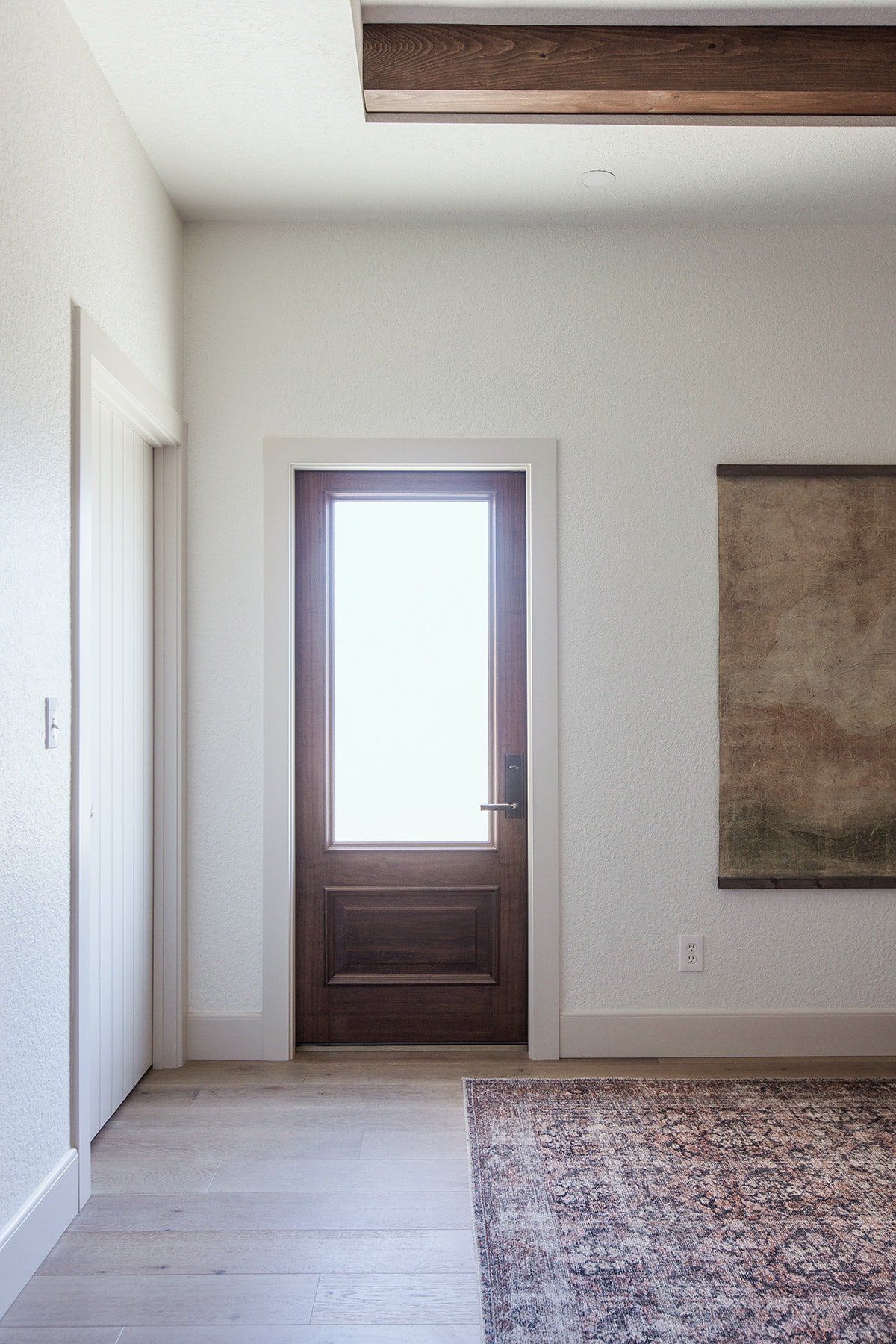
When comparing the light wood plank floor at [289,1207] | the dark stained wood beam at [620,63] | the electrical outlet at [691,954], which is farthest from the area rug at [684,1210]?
the dark stained wood beam at [620,63]

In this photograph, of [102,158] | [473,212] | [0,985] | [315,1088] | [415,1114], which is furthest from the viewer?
[473,212]

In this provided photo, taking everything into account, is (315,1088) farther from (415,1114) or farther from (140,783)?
(140,783)

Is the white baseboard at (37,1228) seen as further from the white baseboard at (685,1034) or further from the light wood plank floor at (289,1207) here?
the white baseboard at (685,1034)

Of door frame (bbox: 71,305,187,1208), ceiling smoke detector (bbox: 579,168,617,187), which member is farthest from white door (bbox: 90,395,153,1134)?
ceiling smoke detector (bbox: 579,168,617,187)

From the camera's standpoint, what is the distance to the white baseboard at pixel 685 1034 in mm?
3080

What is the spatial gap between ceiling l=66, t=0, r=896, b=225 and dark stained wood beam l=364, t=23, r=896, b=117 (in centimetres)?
4

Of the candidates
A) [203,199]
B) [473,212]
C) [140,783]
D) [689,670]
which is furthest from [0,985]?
[473,212]

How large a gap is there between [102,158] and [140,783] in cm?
172

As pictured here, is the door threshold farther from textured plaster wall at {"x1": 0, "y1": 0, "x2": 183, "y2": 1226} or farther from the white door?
textured plaster wall at {"x1": 0, "y1": 0, "x2": 183, "y2": 1226}

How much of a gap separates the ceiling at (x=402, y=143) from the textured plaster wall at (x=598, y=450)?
132 millimetres

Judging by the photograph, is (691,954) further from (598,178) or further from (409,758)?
(598,178)

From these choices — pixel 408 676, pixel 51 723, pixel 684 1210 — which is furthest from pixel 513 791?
pixel 51 723

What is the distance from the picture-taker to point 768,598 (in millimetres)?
3105

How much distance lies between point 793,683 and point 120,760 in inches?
84.1
